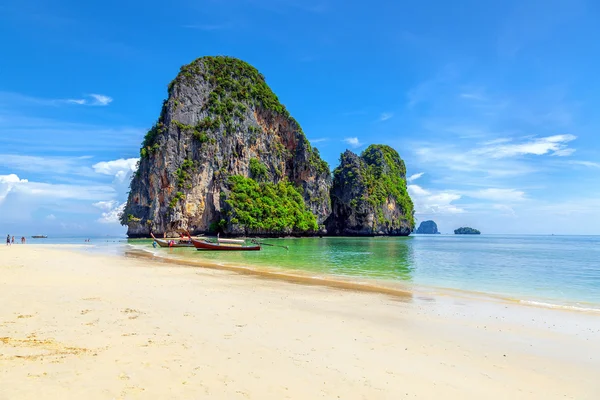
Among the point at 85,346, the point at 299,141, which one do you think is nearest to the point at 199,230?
the point at 299,141

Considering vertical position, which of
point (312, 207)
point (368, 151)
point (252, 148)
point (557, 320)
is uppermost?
point (368, 151)

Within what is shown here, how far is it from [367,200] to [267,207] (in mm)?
31210

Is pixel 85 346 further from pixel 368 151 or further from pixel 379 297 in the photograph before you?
pixel 368 151

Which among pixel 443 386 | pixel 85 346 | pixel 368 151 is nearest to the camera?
pixel 443 386

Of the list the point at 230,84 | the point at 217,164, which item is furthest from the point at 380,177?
the point at 217,164

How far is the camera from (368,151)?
379 ft

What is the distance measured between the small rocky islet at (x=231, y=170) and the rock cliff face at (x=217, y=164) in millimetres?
189

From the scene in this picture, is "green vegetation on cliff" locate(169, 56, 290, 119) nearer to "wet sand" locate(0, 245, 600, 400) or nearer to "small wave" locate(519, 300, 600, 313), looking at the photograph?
"wet sand" locate(0, 245, 600, 400)

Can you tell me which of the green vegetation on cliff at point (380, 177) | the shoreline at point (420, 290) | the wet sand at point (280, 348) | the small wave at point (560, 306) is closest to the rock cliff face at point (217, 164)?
the green vegetation on cliff at point (380, 177)

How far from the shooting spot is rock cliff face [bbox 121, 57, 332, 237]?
66688 mm

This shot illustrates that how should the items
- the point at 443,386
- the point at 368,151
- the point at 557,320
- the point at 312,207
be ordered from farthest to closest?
the point at 368,151 → the point at 312,207 → the point at 557,320 → the point at 443,386

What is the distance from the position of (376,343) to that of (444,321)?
288cm

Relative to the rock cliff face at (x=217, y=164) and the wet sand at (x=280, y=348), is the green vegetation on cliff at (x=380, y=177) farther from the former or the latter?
the wet sand at (x=280, y=348)

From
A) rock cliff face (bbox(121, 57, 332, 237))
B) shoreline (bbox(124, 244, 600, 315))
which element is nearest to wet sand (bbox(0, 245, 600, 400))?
shoreline (bbox(124, 244, 600, 315))
